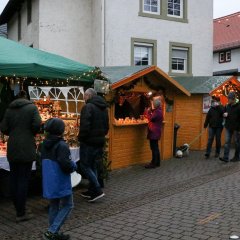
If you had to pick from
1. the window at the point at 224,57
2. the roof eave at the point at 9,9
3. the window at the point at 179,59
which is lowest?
the window at the point at 179,59

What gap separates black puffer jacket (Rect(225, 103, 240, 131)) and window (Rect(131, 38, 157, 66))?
7.47 metres

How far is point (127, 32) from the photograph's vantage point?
695 inches

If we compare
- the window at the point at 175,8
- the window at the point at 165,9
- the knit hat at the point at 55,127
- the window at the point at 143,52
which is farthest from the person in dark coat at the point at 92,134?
the window at the point at 175,8

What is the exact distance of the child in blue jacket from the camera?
16.2ft

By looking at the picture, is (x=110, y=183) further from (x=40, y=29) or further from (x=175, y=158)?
(x=40, y=29)

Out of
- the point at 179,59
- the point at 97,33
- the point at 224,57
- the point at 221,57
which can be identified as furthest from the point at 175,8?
the point at 221,57

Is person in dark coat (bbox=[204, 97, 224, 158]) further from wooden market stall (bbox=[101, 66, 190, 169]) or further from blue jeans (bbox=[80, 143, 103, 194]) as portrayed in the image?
blue jeans (bbox=[80, 143, 103, 194])

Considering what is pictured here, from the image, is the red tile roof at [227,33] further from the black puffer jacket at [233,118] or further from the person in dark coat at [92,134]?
the person in dark coat at [92,134]

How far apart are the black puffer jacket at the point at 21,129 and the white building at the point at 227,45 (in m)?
29.7

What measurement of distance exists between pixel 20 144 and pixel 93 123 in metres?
1.45

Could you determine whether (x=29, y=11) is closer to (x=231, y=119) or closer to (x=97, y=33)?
(x=97, y=33)

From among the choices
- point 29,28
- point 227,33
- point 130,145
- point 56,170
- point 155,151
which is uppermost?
point 227,33

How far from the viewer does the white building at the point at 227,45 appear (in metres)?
34.2

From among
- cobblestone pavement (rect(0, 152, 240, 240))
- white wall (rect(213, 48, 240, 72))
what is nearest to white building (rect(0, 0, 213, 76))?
cobblestone pavement (rect(0, 152, 240, 240))
